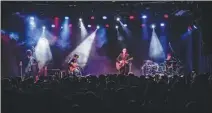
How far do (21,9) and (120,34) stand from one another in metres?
4.07

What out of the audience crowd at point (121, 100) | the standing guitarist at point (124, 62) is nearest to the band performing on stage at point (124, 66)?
the standing guitarist at point (124, 62)

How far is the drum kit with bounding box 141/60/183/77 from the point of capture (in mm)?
13321

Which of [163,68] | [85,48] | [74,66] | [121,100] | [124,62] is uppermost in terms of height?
[85,48]

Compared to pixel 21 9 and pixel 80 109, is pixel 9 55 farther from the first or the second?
pixel 80 109

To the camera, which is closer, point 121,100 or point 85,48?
point 121,100

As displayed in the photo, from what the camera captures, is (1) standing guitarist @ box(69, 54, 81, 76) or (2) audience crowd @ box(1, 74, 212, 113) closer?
(2) audience crowd @ box(1, 74, 212, 113)

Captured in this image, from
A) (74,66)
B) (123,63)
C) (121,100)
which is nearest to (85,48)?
(74,66)

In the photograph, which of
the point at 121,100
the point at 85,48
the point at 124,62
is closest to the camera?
the point at 121,100

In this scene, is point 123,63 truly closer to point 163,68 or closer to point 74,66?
point 163,68

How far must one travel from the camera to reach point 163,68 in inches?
537

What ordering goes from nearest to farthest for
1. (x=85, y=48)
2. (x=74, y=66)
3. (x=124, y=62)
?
1. (x=74, y=66)
2. (x=124, y=62)
3. (x=85, y=48)

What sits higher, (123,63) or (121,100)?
(123,63)

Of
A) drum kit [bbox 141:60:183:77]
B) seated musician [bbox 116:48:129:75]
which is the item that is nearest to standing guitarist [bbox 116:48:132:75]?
seated musician [bbox 116:48:129:75]

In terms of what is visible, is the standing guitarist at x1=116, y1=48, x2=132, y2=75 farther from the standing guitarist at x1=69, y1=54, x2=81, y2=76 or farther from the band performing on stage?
the standing guitarist at x1=69, y1=54, x2=81, y2=76
